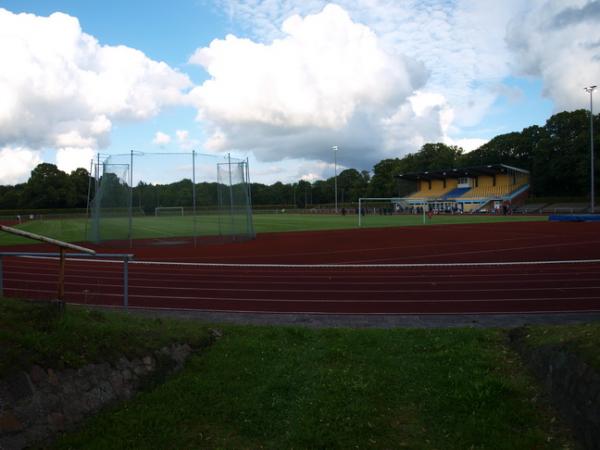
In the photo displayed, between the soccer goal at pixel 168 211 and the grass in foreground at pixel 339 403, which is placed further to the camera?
the soccer goal at pixel 168 211

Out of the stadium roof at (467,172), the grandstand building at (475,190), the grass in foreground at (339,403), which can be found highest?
the stadium roof at (467,172)

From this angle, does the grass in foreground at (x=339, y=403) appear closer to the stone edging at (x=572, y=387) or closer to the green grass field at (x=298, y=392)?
the green grass field at (x=298, y=392)

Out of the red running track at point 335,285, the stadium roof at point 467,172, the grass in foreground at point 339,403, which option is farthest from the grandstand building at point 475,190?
the grass in foreground at point 339,403

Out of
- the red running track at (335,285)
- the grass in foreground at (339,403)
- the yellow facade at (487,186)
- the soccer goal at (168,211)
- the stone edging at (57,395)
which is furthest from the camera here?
the yellow facade at (487,186)

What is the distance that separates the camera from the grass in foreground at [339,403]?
12.4 ft

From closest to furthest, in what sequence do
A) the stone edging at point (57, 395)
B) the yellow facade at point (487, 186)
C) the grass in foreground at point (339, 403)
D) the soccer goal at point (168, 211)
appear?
the stone edging at point (57, 395) → the grass in foreground at point (339, 403) → the soccer goal at point (168, 211) → the yellow facade at point (487, 186)

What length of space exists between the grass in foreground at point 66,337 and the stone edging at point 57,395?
3.9 inches

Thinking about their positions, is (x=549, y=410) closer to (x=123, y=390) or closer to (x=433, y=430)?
(x=433, y=430)

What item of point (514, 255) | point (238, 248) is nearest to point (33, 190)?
point (238, 248)

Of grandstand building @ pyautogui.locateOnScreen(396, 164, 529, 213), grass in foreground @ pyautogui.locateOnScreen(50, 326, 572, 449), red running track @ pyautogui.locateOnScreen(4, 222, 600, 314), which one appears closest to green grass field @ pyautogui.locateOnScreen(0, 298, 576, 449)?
grass in foreground @ pyautogui.locateOnScreen(50, 326, 572, 449)

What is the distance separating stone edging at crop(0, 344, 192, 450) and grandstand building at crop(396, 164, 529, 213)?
225ft

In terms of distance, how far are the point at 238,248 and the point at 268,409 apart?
53.9 ft

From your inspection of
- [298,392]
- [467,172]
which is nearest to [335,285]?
[298,392]

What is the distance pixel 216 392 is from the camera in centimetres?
463
